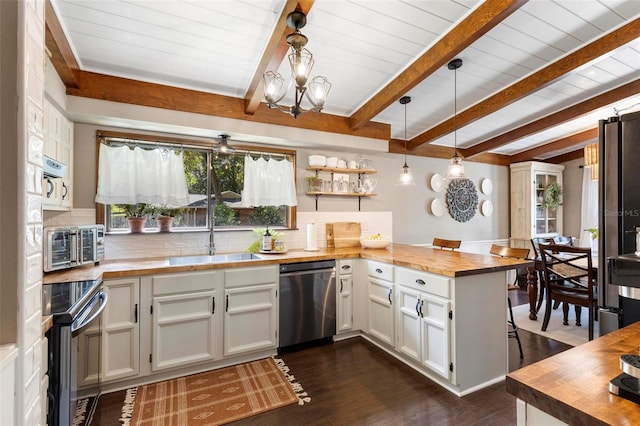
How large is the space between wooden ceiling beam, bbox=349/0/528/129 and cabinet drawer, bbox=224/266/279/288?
6.60ft

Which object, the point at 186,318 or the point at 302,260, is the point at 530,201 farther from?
the point at 186,318

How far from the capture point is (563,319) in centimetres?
375

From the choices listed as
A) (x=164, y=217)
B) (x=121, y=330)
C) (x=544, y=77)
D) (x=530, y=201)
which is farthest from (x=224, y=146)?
(x=530, y=201)

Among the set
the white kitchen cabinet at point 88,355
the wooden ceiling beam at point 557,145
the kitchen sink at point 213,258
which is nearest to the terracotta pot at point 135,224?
the kitchen sink at point 213,258

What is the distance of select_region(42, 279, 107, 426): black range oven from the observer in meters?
1.41

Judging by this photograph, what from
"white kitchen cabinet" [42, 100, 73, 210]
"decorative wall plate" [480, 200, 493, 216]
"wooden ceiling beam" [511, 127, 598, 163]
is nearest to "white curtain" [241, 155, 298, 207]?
"white kitchen cabinet" [42, 100, 73, 210]

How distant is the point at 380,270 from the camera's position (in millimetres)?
3053

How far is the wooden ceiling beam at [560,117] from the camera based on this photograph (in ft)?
11.7

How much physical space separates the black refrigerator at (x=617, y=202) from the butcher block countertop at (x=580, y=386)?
532 millimetres

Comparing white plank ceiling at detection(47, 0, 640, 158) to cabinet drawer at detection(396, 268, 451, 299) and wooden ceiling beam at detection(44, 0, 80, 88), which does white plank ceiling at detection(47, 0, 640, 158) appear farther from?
cabinet drawer at detection(396, 268, 451, 299)

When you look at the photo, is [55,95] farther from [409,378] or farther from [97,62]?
[409,378]

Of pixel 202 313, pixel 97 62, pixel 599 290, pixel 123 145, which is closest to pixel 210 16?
pixel 97 62

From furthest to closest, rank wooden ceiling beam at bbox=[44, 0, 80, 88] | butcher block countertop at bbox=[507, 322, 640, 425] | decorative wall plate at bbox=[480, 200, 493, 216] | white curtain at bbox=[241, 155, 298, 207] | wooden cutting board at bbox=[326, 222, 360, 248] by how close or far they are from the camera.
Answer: decorative wall plate at bbox=[480, 200, 493, 216] → wooden cutting board at bbox=[326, 222, 360, 248] → white curtain at bbox=[241, 155, 298, 207] → wooden ceiling beam at bbox=[44, 0, 80, 88] → butcher block countertop at bbox=[507, 322, 640, 425]

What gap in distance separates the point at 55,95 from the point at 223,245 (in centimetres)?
188
